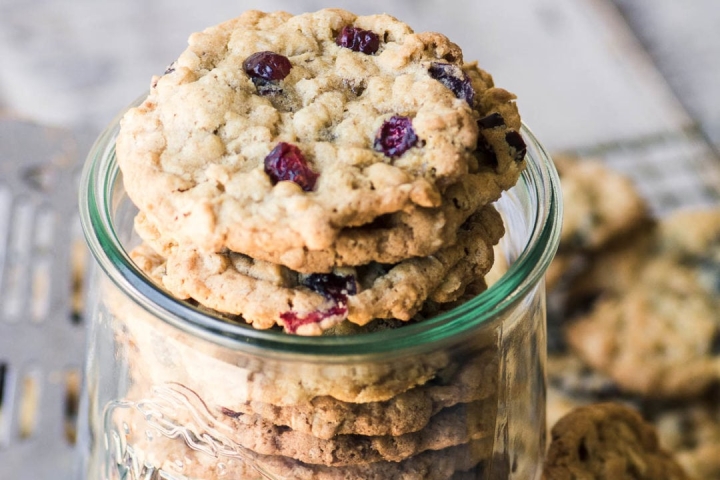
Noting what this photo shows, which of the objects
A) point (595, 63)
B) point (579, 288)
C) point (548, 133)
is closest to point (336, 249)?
point (579, 288)

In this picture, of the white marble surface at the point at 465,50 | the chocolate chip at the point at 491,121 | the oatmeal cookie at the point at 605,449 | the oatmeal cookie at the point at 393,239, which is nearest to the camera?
the oatmeal cookie at the point at 393,239

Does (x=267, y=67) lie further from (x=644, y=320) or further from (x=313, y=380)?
(x=644, y=320)

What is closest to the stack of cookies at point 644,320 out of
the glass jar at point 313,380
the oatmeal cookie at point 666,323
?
the oatmeal cookie at point 666,323

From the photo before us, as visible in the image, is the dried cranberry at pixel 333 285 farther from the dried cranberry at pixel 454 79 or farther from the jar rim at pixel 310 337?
the dried cranberry at pixel 454 79

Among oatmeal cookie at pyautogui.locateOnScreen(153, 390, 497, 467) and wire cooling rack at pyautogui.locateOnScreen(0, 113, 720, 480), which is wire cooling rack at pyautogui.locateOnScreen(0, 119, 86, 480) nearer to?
wire cooling rack at pyautogui.locateOnScreen(0, 113, 720, 480)

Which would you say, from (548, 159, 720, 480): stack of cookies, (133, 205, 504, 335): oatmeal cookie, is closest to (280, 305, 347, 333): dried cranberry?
(133, 205, 504, 335): oatmeal cookie

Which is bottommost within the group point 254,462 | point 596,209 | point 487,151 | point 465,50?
point 254,462

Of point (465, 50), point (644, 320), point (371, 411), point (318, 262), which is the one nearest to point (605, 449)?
point (371, 411)
